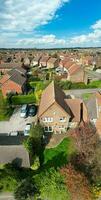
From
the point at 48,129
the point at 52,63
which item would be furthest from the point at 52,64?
the point at 48,129

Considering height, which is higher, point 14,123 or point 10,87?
point 10,87

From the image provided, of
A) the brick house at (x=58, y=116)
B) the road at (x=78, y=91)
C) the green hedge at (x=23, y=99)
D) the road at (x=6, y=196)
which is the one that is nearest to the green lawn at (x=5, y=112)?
the green hedge at (x=23, y=99)

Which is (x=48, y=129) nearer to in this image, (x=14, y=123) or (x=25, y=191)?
(x=14, y=123)

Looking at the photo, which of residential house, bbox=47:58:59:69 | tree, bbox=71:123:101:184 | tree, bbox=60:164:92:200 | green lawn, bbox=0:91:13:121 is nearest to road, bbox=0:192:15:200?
tree, bbox=60:164:92:200

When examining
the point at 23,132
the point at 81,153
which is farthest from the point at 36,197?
the point at 23,132

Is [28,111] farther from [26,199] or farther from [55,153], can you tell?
[26,199]
